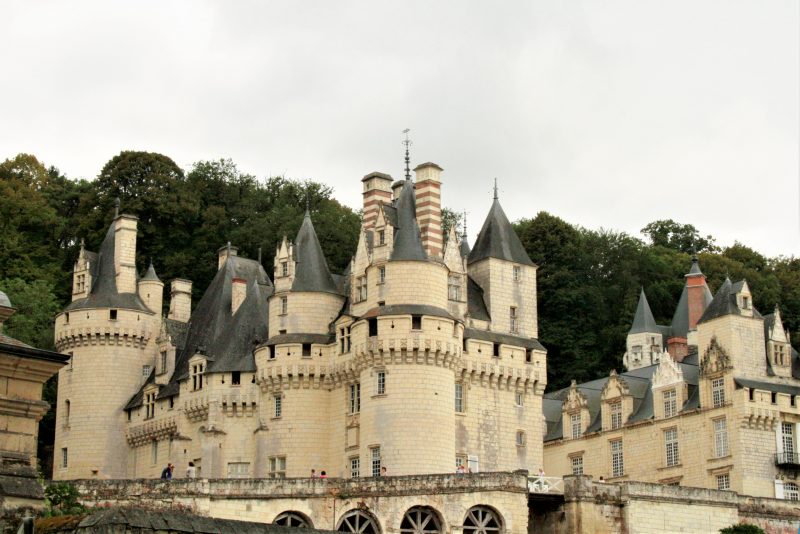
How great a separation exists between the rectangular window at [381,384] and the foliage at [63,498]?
39.4ft

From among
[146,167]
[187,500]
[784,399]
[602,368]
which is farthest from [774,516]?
[146,167]

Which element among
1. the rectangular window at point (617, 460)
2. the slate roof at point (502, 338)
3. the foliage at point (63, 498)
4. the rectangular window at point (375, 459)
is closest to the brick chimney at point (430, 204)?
the slate roof at point (502, 338)

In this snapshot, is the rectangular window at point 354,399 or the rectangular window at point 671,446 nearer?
the rectangular window at point 354,399

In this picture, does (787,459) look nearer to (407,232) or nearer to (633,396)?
(633,396)

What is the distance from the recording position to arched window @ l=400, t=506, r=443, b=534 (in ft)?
136

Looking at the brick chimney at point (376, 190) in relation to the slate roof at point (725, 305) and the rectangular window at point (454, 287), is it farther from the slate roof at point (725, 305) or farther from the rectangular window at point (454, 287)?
the slate roof at point (725, 305)

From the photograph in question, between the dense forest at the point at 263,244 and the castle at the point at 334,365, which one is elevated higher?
the dense forest at the point at 263,244

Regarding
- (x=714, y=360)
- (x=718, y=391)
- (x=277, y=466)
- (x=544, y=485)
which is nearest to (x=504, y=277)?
(x=714, y=360)

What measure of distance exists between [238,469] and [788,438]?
65.9 ft

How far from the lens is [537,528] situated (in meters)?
44.3

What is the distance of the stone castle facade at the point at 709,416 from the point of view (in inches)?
2047

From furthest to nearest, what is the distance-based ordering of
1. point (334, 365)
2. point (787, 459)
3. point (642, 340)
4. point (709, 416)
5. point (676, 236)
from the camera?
point (676, 236) → point (642, 340) → point (709, 416) → point (787, 459) → point (334, 365)

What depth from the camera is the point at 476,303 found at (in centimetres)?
5353

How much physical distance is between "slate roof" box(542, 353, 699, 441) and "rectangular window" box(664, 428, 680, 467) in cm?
105
